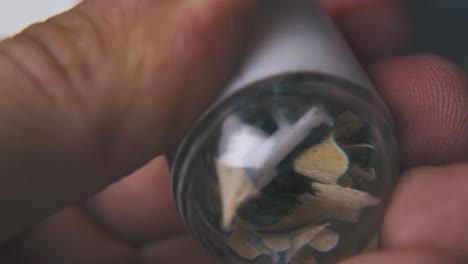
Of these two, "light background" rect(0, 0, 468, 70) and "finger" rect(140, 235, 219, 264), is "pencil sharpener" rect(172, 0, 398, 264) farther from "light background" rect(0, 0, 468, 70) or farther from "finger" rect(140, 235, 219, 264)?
"light background" rect(0, 0, 468, 70)

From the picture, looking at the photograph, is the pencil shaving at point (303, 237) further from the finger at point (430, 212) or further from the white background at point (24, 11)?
the white background at point (24, 11)

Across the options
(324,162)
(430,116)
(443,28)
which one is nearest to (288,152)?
(324,162)

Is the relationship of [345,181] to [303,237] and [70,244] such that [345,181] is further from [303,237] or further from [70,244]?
[70,244]

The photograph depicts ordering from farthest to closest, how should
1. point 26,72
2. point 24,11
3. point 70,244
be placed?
point 24,11 < point 70,244 < point 26,72

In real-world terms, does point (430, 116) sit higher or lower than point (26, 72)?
lower

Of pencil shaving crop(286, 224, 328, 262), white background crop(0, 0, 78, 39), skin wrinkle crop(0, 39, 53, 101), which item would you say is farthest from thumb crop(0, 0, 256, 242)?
white background crop(0, 0, 78, 39)

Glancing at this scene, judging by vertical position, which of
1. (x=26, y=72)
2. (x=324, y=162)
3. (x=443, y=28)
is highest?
(x=26, y=72)

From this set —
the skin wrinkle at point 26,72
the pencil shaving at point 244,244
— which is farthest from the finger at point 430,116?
the skin wrinkle at point 26,72
